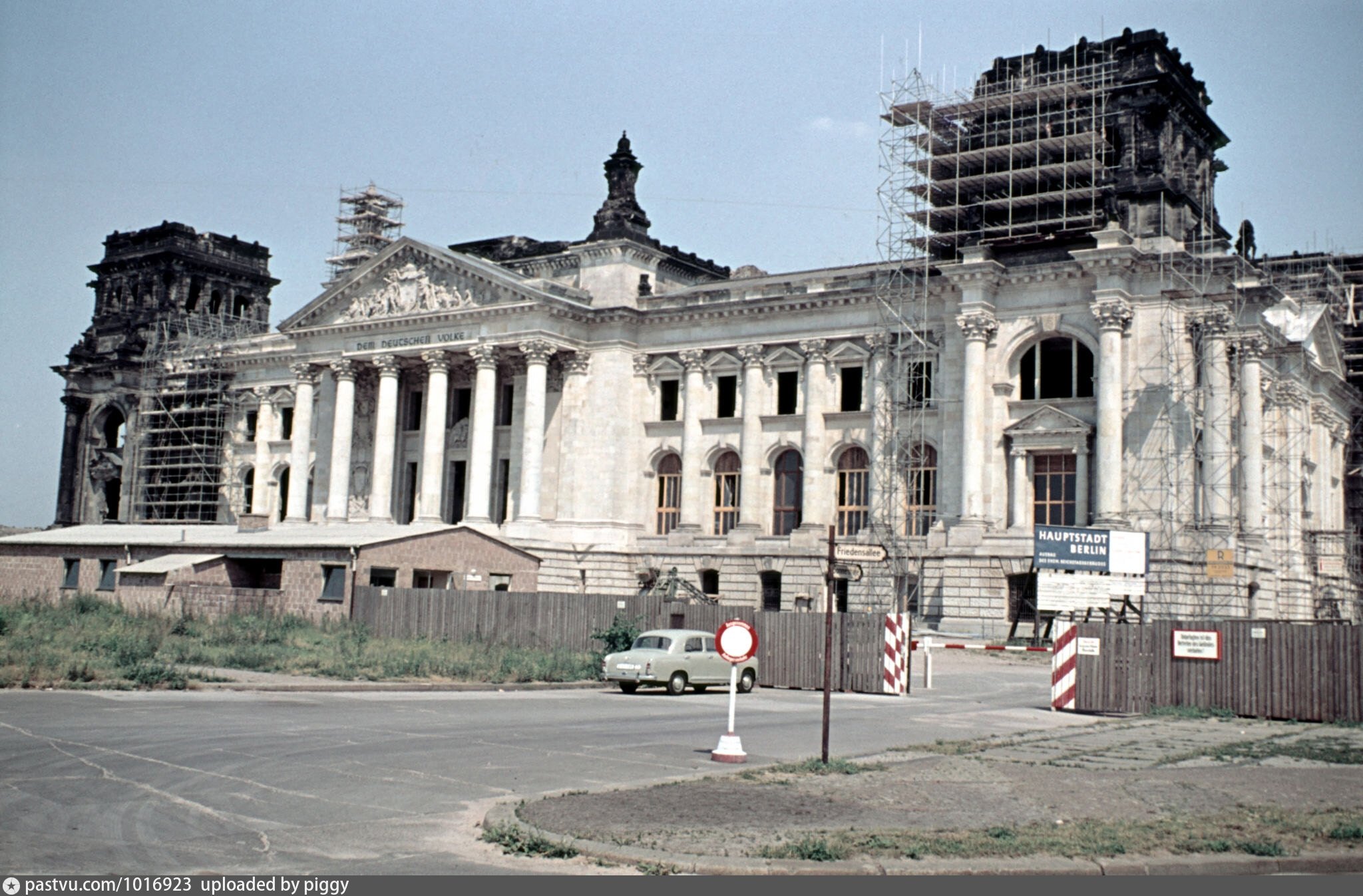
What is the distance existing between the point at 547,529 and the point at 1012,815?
4976 centimetres

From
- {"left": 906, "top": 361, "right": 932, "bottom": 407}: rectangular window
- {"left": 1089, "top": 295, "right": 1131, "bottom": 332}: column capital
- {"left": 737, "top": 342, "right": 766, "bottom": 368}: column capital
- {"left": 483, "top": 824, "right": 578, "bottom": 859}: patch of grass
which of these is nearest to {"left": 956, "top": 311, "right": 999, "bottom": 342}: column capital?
{"left": 906, "top": 361, "right": 932, "bottom": 407}: rectangular window

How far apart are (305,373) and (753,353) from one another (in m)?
24.0

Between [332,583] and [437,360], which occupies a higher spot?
[437,360]

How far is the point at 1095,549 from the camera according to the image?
140 feet

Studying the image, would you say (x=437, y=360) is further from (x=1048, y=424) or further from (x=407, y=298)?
(x=1048, y=424)

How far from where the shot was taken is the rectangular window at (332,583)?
4562 cm

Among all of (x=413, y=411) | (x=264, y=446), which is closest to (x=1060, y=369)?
(x=413, y=411)

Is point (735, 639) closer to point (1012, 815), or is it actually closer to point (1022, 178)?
point (1012, 815)

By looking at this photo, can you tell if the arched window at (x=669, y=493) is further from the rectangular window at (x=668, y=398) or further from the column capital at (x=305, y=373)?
the column capital at (x=305, y=373)

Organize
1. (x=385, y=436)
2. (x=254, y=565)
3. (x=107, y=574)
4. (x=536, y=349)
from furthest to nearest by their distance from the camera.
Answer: (x=385, y=436) → (x=536, y=349) → (x=107, y=574) → (x=254, y=565)

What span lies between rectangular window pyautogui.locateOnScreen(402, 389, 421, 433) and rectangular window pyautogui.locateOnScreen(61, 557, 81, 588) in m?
18.9

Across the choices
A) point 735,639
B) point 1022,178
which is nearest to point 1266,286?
point 1022,178

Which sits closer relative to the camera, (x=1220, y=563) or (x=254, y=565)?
(x=1220, y=563)

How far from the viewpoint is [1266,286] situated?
51844 mm
